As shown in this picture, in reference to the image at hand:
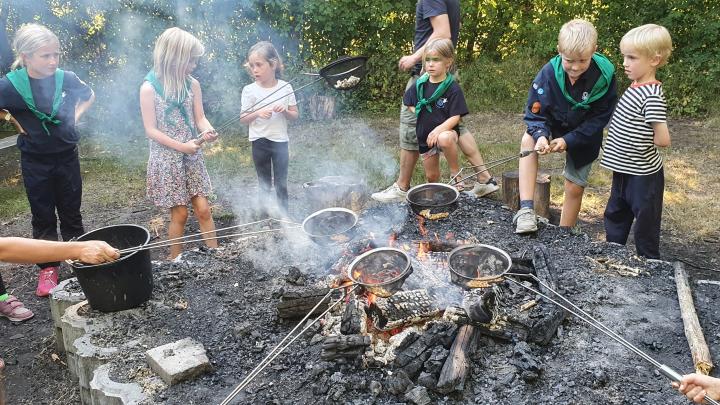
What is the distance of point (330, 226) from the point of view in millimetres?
4332

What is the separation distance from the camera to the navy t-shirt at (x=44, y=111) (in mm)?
4602

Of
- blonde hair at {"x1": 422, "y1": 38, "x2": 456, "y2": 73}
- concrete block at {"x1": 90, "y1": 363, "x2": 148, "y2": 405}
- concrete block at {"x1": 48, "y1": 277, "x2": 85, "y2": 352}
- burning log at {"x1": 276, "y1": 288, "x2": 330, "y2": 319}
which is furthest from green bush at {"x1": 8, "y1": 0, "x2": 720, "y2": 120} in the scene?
concrete block at {"x1": 90, "y1": 363, "x2": 148, "y2": 405}

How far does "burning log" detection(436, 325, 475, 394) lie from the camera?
9.95 ft

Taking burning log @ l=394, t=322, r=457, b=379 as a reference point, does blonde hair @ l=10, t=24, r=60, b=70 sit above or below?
above

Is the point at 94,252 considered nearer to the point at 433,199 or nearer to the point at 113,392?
the point at 113,392

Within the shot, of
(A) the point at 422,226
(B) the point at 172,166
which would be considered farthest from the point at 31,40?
(A) the point at 422,226

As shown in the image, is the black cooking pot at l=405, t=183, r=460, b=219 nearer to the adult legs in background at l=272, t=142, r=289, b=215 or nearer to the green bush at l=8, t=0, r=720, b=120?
the adult legs in background at l=272, t=142, r=289, b=215

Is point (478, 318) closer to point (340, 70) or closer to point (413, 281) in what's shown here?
point (413, 281)

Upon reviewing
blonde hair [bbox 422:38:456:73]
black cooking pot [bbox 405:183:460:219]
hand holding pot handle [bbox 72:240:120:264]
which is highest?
blonde hair [bbox 422:38:456:73]

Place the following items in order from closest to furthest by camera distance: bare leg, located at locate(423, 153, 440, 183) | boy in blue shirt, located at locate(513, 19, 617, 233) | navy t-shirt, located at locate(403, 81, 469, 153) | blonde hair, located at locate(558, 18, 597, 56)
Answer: blonde hair, located at locate(558, 18, 597, 56) → boy in blue shirt, located at locate(513, 19, 617, 233) → navy t-shirt, located at locate(403, 81, 469, 153) → bare leg, located at locate(423, 153, 440, 183)

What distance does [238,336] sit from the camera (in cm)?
365

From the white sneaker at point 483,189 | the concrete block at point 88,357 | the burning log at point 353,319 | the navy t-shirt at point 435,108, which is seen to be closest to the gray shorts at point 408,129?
the navy t-shirt at point 435,108

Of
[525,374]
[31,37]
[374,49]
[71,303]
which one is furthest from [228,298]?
[374,49]

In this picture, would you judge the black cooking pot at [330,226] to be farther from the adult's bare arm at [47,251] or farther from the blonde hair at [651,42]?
the blonde hair at [651,42]
